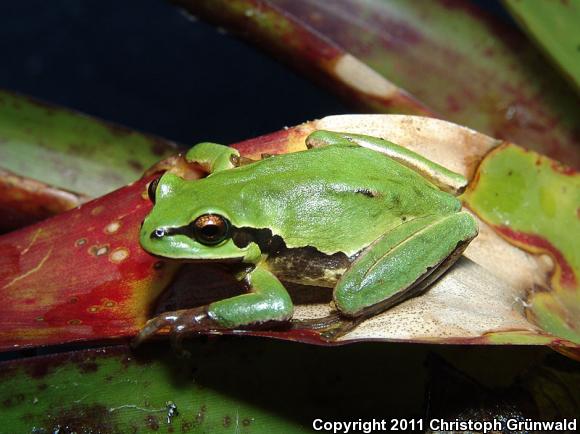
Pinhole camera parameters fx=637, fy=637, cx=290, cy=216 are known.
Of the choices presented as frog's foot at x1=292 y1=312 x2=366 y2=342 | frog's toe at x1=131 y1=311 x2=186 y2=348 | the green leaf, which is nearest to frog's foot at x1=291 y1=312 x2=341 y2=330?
frog's foot at x1=292 y1=312 x2=366 y2=342

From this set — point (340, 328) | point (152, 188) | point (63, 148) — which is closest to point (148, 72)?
point (63, 148)

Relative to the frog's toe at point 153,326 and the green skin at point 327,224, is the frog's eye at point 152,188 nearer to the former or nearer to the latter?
the green skin at point 327,224

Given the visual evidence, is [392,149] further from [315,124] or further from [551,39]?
[551,39]

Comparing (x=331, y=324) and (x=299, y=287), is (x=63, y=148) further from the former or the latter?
(x=331, y=324)

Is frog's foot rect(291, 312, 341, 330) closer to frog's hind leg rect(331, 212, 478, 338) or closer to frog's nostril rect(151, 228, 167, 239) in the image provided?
frog's hind leg rect(331, 212, 478, 338)

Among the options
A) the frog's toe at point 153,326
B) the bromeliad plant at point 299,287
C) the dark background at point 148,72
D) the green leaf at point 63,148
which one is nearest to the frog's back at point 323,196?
the bromeliad plant at point 299,287
